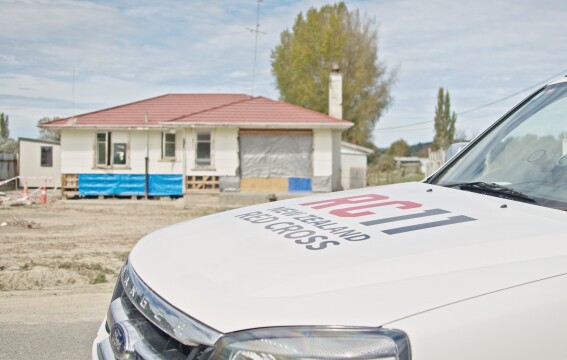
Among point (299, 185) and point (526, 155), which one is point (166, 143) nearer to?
point (299, 185)

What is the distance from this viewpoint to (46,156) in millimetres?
30000

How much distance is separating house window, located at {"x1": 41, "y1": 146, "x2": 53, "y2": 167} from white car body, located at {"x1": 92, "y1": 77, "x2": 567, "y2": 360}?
30054 millimetres

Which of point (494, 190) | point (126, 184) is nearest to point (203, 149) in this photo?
point (126, 184)

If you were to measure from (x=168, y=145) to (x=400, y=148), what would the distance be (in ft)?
212

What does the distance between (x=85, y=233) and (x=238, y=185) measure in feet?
31.5

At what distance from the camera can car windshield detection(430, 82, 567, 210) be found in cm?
261

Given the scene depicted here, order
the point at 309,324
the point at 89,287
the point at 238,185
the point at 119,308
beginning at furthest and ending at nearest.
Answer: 1. the point at 238,185
2. the point at 89,287
3. the point at 119,308
4. the point at 309,324

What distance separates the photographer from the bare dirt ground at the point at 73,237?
7.18m

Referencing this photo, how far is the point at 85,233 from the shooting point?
12.2 meters

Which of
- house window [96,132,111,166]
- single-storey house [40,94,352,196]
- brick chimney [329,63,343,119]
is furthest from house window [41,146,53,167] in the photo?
brick chimney [329,63,343,119]

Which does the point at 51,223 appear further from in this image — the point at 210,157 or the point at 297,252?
the point at 297,252

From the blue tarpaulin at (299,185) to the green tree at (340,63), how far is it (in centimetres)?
1952

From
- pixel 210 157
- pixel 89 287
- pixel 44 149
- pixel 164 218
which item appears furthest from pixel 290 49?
pixel 89 287

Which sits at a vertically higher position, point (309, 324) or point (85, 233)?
point (309, 324)
